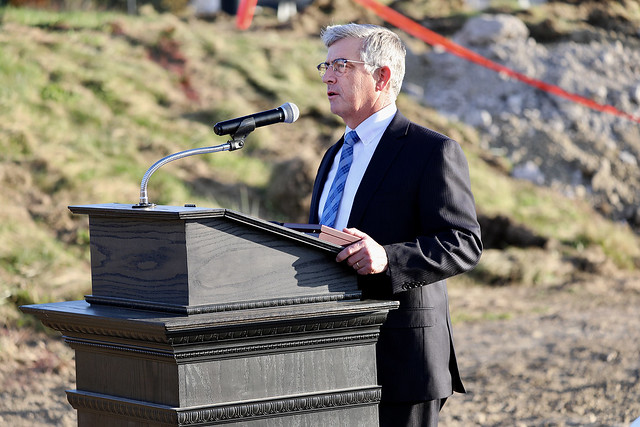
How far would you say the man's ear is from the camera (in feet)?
9.33

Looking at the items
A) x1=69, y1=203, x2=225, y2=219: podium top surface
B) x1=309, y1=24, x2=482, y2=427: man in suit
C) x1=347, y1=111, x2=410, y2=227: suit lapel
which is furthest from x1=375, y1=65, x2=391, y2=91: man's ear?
x1=69, y1=203, x2=225, y2=219: podium top surface

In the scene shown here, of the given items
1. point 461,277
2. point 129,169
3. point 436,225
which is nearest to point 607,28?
point 461,277

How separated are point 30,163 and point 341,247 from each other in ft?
24.7

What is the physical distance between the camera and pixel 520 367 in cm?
679

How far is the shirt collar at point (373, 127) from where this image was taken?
9.48 feet

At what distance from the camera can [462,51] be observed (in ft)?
53.1

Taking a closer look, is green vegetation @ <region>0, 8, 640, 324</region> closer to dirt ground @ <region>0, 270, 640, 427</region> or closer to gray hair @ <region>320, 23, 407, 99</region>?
dirt ground @ <region>0, 270, 640, 427</region>

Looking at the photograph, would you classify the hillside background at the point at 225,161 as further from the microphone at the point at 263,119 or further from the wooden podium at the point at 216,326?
the microphone at the point at 263,119

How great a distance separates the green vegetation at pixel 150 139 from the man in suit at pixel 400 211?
4.73 m

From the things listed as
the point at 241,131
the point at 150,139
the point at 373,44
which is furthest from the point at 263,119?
the point at 150,139

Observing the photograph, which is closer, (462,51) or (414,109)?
(414,109)

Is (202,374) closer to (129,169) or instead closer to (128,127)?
(129,169)

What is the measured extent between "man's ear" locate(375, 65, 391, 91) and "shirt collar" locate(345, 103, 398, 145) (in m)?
0.08

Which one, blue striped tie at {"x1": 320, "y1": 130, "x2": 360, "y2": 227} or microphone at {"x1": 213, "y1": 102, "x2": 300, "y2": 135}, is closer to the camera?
microphone at {"x1": 213, "y1": 102, "x2": 300, "y2": 135}
